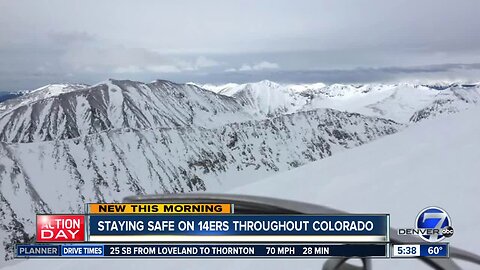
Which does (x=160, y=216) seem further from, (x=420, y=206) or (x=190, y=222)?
(x=420, y=206)

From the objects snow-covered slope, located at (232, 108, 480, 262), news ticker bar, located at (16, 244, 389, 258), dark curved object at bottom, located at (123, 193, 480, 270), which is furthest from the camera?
snow-covered slope, located at (232, 108, 480, 262)

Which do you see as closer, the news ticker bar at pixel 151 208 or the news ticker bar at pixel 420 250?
the news ticker bar at pixel 420 250

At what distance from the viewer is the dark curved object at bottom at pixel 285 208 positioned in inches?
97.0

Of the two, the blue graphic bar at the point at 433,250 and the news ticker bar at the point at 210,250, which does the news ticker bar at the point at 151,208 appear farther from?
the blue graphic bar at the point at 433,250

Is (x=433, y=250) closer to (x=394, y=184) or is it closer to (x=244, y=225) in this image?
(x=244, y=225)

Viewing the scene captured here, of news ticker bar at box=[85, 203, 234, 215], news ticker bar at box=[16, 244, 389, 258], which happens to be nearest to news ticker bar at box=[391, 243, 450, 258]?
news ticker bar at box=[16, 244, 389, 258]

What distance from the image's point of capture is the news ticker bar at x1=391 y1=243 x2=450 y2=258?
2.68 metres

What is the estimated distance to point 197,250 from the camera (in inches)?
149

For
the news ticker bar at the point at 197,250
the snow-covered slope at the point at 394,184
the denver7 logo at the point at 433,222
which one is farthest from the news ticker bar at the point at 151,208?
the denver7 logo at the point at 433,222

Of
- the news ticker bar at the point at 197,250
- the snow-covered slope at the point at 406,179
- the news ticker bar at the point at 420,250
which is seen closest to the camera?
the news ticker bar at the point at 420,250

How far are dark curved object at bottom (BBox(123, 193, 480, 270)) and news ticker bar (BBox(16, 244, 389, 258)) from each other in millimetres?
388

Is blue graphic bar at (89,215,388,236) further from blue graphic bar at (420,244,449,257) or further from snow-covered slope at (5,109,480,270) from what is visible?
blue graphic bar at (420,244,449,257)

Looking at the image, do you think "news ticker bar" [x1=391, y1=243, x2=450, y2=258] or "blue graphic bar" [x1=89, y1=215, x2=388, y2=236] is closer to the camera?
"news ticker bar" [x1=391, y1=243, x2=450, y2=258]

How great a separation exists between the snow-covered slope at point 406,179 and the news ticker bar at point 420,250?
0.41m
